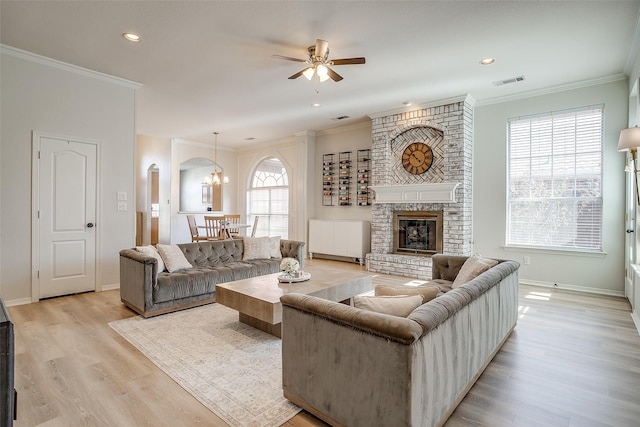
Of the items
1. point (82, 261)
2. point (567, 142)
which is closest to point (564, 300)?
point (567, 142)

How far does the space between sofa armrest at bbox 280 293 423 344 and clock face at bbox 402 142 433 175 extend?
15.5 ft

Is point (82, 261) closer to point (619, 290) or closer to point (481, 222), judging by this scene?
point (481, 222)

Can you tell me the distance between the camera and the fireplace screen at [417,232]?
5.83 m

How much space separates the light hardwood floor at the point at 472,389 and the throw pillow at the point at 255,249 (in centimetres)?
167

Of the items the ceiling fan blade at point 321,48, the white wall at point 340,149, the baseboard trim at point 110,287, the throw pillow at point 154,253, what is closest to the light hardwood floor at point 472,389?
the throw pillow at point 154,253

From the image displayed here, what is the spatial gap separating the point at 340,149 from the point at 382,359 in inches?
257

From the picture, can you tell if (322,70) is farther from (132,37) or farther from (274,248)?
(274,248)

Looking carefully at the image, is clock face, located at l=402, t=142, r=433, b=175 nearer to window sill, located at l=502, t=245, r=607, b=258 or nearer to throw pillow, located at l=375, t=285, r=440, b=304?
window sill, located at l=502, t=245, r=607, b=258

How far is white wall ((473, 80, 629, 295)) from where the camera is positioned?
14.7ft

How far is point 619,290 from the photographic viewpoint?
14.6 feet

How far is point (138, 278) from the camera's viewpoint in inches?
136

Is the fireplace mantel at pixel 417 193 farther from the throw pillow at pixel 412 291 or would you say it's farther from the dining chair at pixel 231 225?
the throw pillow at pixel 412 291

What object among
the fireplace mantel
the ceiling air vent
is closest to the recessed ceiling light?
the fireplace mantel

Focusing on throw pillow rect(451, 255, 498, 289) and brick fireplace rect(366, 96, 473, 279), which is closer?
throw pillow rect(451, 255, 498, 289)
